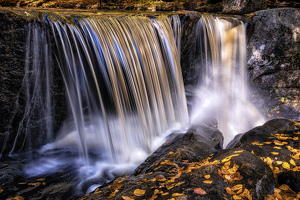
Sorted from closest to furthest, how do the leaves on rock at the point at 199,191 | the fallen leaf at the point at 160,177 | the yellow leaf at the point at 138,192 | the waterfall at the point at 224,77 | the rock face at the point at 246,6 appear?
the leaves on rock at the point at 199,191, the yellow leaf at the point at 138,192, the fallen leaf at the point at 160,177, the waterfall at the point at 224,77, the rock face at the point at 246,6

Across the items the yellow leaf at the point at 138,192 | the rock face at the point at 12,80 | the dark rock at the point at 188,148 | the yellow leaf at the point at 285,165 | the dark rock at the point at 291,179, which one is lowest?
the dark rock at the point at 188,148

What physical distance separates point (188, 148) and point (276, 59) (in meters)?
6.39

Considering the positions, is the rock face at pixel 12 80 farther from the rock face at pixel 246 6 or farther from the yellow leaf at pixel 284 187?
the rock face at pixel 246 6

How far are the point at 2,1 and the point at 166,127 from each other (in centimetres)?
Answer: 1116

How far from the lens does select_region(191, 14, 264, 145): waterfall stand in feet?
24.6

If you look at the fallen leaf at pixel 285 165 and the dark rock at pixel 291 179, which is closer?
the dark rock at pixel 291 179

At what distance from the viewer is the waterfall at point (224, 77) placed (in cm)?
748

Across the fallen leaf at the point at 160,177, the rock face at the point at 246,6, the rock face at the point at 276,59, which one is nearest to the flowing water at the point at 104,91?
the fallen leaf at the point at 160,177

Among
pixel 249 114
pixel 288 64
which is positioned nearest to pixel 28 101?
pixel 249 114

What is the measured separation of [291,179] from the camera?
2.47 m

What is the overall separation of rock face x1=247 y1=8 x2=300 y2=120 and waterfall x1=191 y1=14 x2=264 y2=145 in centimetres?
40

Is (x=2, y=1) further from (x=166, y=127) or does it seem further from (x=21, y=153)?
(x=166, y=127)

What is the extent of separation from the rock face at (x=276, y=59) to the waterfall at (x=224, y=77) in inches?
15.9

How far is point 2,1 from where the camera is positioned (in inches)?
416
